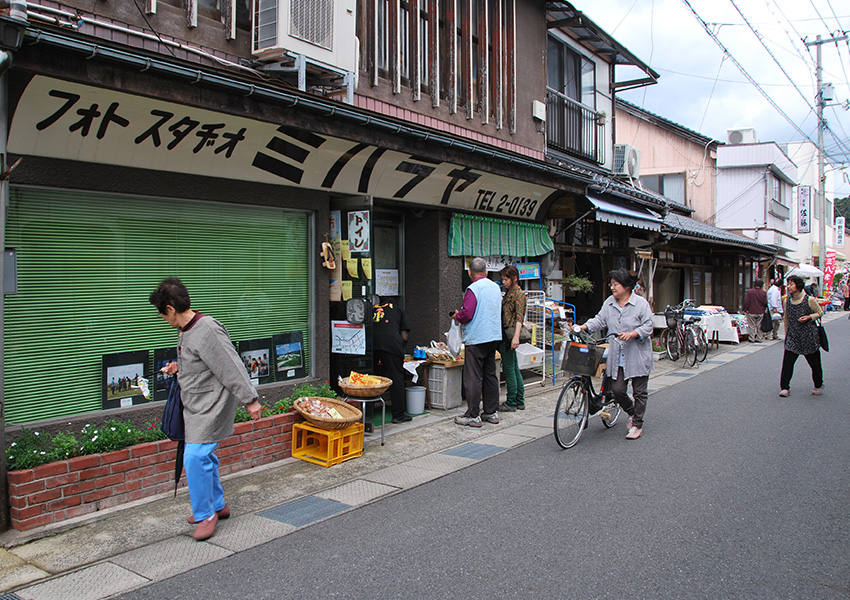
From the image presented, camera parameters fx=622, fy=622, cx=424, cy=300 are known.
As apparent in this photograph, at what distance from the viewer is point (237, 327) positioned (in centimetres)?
742

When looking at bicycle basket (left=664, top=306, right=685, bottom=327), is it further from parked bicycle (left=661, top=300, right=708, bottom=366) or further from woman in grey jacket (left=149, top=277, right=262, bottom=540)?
woman in grey jacket (left=149, top=277, right=262, bottom=540)

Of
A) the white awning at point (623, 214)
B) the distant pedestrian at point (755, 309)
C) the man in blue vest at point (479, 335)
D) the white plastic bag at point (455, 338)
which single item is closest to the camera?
the man in blue vest at point (479, 335)

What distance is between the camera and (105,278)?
243 inches

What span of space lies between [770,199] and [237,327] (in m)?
32.2

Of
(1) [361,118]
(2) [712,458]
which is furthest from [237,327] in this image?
(2) [712,458]

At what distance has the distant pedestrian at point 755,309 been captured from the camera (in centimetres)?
2072

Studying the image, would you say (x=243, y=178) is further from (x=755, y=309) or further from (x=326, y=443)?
(x=755, y=309)

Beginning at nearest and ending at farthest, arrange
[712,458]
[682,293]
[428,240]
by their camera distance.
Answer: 1. [712,458]
2. [428,240]
3. [682,293]

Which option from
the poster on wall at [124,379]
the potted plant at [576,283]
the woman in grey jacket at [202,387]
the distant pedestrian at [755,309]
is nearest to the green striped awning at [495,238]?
the potted plant at [576,283]

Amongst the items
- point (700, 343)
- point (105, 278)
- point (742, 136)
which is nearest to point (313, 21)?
point (105, 278)

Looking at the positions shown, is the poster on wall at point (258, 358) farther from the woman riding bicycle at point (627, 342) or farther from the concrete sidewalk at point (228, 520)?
the woman riding bicycle at point (627, 342)

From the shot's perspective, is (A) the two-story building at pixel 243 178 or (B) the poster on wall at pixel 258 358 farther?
(B) the poster on wall at pixel 258 358

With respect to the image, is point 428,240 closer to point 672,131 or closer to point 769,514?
point 769,514

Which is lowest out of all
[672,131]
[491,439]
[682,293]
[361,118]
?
Answer: [491,439]
